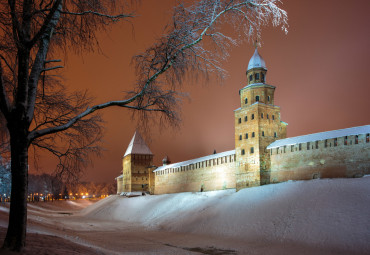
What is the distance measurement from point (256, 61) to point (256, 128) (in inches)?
269

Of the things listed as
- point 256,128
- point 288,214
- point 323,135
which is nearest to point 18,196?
point 288,214

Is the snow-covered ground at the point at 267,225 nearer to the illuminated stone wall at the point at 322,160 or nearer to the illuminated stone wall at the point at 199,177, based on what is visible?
the illuminated stone wall at the point at 322,160

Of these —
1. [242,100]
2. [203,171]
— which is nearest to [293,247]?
[242,100]

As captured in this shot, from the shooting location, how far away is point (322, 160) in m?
21.8

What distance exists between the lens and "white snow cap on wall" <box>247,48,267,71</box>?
28344 millimetres

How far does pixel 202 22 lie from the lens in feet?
21.5

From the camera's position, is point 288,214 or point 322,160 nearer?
point 288,214

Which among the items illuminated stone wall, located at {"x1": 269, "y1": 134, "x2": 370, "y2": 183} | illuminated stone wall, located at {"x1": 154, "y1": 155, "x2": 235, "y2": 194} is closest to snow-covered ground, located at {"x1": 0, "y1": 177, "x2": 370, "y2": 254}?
illuminated stone wall, located at {"x1": 269, "y1": 134, "x2": 370, "y2": 183}

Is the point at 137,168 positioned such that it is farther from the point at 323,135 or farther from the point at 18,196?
the point at 18,196

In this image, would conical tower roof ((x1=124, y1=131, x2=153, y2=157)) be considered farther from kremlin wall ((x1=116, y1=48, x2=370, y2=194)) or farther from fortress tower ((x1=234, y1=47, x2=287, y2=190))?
fortress tower ((x1=234, y1=47, x2=287, y2=190))

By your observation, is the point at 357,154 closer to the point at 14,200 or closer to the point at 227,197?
the point at 227,197

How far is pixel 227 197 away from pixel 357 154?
10566 mm

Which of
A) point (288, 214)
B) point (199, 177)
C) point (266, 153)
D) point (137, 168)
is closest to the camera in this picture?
point (288, 214)

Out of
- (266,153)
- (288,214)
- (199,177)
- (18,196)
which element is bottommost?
(288,214)
